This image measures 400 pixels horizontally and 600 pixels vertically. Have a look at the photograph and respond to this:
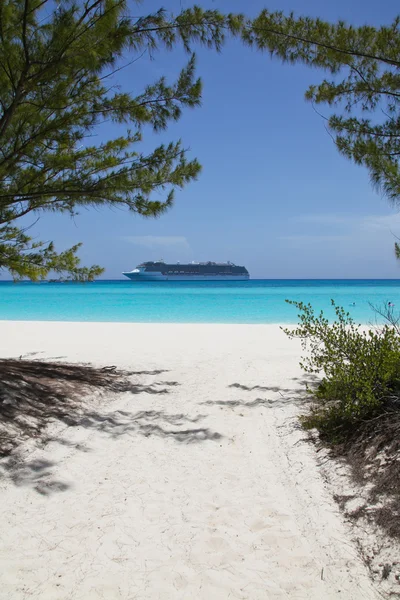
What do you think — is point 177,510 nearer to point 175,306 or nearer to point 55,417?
point 55,417

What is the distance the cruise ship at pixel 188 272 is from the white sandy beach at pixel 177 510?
8008 centimetres

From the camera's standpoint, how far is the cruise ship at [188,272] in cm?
8562

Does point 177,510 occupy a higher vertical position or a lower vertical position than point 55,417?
lower

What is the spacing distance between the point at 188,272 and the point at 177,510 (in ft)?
271

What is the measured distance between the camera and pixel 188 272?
85312mm

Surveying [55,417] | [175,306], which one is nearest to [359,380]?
[55,417]

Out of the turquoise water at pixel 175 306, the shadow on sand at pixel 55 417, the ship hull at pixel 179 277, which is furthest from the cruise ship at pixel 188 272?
the shadow on sand at pixel 55 417

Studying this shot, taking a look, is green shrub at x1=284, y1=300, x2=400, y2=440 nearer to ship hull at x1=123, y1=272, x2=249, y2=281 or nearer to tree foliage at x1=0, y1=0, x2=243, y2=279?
tree foliage at x1=0, y1=0, x2=243, y2=279

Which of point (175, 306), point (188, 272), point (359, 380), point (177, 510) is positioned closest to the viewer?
point (177, 510)

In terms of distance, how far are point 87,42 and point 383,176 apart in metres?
3.45

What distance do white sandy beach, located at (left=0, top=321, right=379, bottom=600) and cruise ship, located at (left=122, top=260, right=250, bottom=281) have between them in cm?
8008

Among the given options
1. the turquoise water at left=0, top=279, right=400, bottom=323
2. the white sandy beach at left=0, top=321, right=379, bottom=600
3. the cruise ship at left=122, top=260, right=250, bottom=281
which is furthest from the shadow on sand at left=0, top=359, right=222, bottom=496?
the cruise ship at left=122, top=260, right=250, bottom=281

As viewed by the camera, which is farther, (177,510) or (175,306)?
(175,306)

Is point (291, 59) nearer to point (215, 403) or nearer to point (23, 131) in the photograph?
point (23, 131)
